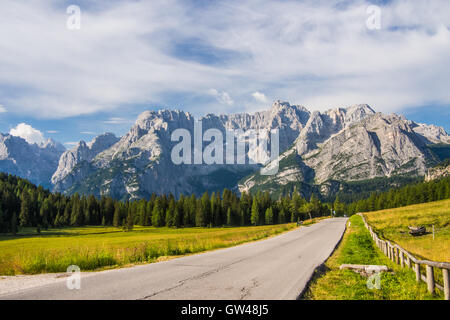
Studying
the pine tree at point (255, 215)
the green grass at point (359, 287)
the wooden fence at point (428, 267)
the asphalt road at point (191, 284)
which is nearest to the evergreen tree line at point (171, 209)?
the pine tree at point (255, 215)

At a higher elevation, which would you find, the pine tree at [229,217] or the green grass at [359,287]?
the green grass at [359,287]

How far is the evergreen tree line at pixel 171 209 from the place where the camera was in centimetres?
11888

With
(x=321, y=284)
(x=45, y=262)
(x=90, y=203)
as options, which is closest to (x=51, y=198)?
(x=90, y=203)

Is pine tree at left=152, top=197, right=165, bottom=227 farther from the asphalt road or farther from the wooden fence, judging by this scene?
the asphalt road

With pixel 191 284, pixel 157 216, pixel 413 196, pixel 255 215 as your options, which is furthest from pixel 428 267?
pixel 413 196

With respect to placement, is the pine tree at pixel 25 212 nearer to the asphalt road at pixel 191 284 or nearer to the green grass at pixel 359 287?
the asphalt road at pixel 191 284

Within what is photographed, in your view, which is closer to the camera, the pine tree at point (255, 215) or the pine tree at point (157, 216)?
the pine tree at point (157, 216)

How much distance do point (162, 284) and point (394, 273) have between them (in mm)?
10311

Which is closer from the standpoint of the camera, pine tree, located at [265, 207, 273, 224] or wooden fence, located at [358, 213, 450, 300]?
wooden fence, located at [358, 213, 450, 300]

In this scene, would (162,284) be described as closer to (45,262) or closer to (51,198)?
(45,262)

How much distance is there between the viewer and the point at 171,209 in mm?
118625

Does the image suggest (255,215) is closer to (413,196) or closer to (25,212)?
(413,196)

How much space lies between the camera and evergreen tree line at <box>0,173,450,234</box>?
119 meters

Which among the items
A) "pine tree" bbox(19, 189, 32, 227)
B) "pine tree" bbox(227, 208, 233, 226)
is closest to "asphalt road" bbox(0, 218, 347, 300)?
"pine tree" bbox(227, 208, 233, 226)
